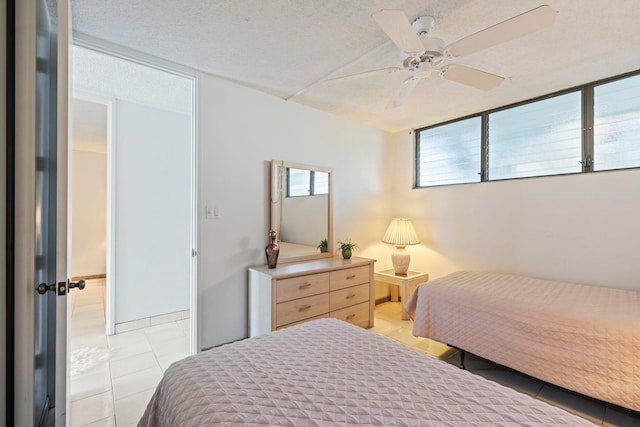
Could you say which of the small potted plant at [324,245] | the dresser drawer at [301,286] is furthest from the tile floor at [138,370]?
the small potted plant at [324,245]

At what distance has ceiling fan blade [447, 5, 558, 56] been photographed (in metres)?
1.24

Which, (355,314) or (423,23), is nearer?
(423,23)

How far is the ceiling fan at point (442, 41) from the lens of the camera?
1287 mm

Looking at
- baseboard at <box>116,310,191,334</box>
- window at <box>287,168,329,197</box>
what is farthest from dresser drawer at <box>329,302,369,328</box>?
baseboard at <box>116,310,191,334</box>

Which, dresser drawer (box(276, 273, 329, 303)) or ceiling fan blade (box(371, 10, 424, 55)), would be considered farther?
dresser drawer (box(276, 273, 329, 303))

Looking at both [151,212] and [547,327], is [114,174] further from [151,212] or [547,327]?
[547,327]

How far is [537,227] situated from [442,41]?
2146 millimetres

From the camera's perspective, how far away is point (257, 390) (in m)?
0.97

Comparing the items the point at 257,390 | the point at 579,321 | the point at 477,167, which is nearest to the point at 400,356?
the point at 257,390

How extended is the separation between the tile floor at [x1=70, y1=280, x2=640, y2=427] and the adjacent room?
0.06 ft

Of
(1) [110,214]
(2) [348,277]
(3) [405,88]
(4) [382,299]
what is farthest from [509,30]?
(1) [110,214]

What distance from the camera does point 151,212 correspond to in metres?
3.14

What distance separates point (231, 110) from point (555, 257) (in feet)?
10.6

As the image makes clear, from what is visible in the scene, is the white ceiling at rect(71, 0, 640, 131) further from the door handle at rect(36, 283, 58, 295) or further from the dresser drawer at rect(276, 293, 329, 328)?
the dresser drawer at rect(276, 293, 329, 328)
